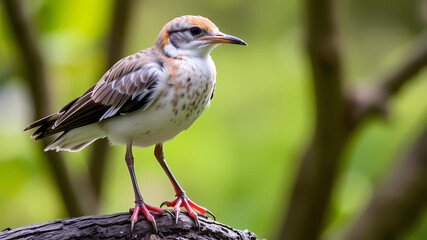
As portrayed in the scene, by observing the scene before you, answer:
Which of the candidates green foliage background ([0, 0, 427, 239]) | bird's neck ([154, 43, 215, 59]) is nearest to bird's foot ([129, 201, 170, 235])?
bird's neck ([154, 43, 215, 59])

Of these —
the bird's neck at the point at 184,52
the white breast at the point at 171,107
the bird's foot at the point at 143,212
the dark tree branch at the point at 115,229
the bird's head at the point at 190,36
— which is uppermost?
the bird's head at the point at 190,36

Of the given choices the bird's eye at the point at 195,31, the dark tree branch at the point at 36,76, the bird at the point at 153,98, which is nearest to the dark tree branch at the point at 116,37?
the dark tree branch at the point at 36,76

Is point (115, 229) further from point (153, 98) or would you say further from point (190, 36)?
point (190, 36)

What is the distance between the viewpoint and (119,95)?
3807mm

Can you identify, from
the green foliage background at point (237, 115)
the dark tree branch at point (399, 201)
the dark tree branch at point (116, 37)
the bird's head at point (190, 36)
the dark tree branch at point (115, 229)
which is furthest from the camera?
the green foliage background at point (237, 115)

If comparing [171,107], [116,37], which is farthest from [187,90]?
[116,37]

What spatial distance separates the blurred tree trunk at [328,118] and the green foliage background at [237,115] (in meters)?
0.37

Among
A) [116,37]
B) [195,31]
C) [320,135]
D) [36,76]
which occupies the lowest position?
[320,135]

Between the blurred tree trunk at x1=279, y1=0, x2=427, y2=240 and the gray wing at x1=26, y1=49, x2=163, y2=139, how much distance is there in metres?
2.26

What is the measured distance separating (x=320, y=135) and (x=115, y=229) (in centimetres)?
321

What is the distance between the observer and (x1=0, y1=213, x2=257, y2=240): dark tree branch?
3529mm

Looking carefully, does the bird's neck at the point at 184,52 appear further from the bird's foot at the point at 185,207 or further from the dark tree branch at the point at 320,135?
the dark tree branch at the point at 320,135

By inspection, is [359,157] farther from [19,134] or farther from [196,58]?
[196,58]

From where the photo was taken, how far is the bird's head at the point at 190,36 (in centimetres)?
389
